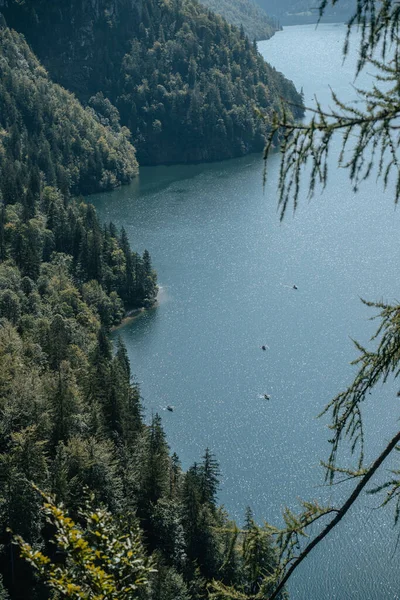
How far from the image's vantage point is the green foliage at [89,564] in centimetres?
1191

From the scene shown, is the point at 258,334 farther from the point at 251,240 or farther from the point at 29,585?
the point at 29,585

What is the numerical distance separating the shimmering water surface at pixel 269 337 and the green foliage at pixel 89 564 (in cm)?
5074

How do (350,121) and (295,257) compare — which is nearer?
(350,121)

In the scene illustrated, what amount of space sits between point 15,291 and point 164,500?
1970 inches

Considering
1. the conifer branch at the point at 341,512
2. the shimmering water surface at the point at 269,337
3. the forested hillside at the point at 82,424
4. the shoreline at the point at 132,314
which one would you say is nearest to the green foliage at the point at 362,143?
the conifer branch at the point at 341,512

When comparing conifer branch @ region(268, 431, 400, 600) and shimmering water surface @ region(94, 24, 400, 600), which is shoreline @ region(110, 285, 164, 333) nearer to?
shimmering water surface @ region(94, 24, 400, 600)

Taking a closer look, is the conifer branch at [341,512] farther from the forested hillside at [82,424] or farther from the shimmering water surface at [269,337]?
the shimmering water surface at [269,337]

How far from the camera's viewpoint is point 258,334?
11031cm

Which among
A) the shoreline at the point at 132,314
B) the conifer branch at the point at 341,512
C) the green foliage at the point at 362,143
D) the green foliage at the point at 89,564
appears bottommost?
the shoreline at the point at 132,314

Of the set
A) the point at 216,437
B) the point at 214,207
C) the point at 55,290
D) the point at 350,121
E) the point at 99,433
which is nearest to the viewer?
the point at 350,121

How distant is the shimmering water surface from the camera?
245ft

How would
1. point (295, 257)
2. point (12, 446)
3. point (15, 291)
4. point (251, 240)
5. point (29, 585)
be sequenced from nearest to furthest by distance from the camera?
point (29, 585), point (12, 446), point (15, 291), point (295, 257), point (251, 240)

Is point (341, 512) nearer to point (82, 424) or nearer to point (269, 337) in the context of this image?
point (82, 424)

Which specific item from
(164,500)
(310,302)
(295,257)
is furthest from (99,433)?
(295,257)
